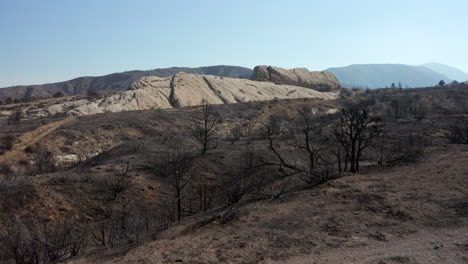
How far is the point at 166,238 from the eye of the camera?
736cm

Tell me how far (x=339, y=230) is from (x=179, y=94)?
47441 millimetres

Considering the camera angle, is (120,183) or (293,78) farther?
(293,78)

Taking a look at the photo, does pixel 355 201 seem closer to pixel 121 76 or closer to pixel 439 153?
pixel 439 153

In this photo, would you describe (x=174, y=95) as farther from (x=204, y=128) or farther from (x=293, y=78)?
(x=293, y=78)

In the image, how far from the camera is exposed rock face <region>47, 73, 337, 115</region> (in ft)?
145

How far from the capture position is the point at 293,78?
75.1 metres

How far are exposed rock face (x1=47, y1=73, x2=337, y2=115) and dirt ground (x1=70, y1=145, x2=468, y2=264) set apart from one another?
38.3 meters

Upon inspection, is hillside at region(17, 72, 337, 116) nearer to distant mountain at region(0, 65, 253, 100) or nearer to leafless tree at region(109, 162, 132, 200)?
leafless tree at region(109, 162, 132, 200)

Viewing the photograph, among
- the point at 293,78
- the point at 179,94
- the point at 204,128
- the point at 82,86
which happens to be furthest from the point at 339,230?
the point at 82,86

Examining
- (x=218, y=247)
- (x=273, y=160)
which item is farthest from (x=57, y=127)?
(x=218, y=247)

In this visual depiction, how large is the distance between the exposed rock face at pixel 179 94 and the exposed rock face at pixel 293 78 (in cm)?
672

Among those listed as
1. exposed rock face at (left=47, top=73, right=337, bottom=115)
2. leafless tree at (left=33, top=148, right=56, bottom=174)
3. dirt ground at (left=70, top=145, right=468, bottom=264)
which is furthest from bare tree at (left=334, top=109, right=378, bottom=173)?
exposed rock face at (left=47, top=73, right=337, bottom=115)

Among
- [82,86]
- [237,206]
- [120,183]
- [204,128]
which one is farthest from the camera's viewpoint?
[82,86]

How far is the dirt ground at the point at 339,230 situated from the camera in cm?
598
